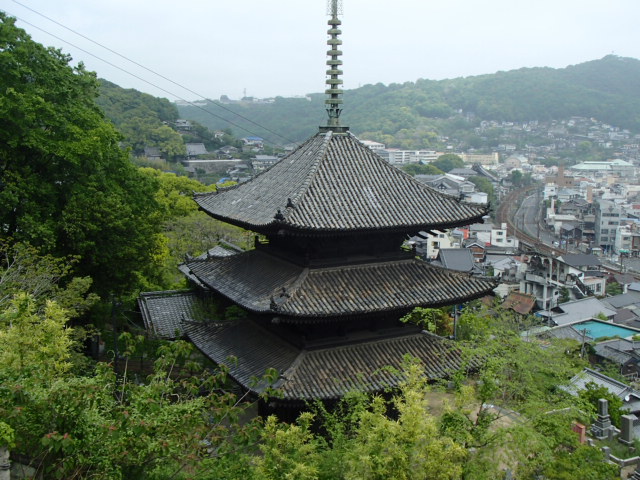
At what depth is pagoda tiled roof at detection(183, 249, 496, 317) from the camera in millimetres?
15656

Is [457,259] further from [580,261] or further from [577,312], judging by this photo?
[580,261]

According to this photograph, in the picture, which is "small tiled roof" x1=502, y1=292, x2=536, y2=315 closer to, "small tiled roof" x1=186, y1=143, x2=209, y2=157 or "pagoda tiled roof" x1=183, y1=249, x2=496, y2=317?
"pagoda tiled roof" x1=183, y1=249, x2=496, y2=317

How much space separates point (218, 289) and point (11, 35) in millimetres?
17239

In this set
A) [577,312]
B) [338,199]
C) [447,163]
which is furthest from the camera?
[447,163]

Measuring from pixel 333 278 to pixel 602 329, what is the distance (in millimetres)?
42542

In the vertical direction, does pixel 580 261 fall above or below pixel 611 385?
below

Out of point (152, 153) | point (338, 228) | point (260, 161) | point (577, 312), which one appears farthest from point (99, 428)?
point (260, 161)

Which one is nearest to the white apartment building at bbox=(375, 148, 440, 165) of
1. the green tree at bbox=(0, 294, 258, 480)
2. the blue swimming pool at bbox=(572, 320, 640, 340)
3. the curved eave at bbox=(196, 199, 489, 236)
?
the blue swimming pool at bbox=(572, 320, 640, 340)

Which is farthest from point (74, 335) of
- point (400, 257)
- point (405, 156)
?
point (405, 156)

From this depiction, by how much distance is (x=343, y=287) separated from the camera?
16500 millimetres

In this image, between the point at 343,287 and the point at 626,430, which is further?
the point at 626,430

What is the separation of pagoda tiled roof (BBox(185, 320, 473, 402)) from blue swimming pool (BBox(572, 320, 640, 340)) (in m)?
36.6

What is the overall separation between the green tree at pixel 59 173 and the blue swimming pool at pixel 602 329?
38875 mm

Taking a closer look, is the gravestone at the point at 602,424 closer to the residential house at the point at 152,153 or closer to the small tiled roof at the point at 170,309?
the small tiled roof at the point at 170,309
